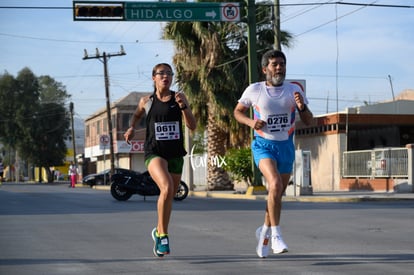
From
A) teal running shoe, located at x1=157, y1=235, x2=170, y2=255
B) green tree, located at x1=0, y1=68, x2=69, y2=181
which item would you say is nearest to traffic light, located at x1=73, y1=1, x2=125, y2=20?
teal running shoe, located at x1=157, y1=235, x2=170, y2=255

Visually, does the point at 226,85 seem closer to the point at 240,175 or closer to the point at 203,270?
the point at 240,175

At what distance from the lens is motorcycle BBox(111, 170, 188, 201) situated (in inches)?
853

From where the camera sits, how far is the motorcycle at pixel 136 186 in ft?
71.1

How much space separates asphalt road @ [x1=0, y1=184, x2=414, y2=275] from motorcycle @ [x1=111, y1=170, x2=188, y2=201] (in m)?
6.95

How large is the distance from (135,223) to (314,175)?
69.1ft

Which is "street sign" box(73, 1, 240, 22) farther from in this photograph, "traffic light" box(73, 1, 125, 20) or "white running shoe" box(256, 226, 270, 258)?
"white running shoe" box(256, 226, 270, 258)

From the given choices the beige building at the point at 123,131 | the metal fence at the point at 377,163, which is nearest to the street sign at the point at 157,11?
→ the metal fence at the point at 377,163

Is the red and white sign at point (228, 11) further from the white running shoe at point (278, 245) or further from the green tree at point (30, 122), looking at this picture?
the green tree at point (30, 122)

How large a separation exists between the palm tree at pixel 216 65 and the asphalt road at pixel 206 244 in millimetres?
15146

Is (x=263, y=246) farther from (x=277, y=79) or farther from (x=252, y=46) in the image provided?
(x=252, y=46)

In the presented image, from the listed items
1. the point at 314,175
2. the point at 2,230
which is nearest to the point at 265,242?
the point at 2,230

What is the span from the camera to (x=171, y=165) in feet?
25.9

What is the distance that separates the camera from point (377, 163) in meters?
28.3

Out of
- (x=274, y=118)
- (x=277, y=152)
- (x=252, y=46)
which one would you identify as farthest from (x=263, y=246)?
(x=252, y=46)
